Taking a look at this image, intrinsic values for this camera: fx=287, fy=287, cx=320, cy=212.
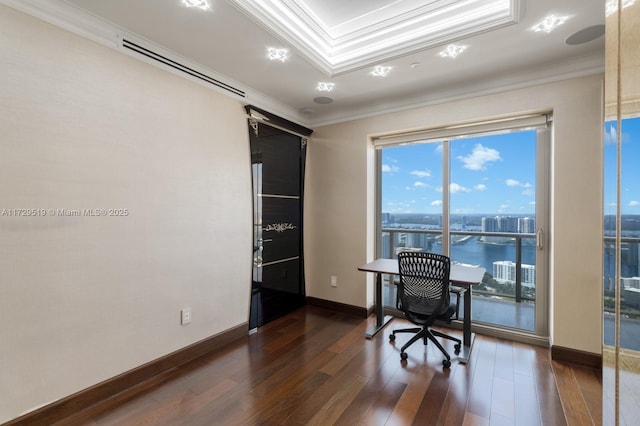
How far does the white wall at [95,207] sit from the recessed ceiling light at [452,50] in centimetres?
216

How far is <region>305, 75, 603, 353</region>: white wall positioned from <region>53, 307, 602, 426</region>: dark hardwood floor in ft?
1.89

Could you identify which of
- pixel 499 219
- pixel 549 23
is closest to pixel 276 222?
pixel 499 219

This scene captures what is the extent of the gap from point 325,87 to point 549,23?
1.93 metres

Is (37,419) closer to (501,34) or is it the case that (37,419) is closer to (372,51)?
(372,51)

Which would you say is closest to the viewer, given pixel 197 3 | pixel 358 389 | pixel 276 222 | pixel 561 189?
pixel 197 3

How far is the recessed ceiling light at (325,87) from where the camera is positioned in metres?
3.08

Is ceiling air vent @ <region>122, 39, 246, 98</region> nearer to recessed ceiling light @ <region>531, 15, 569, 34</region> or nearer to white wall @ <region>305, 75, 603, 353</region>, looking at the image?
white wall @ <region>305, 75, 603, 353</region>

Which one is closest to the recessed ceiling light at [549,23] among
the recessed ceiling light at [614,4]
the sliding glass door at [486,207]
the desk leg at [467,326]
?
the sliding glass door at [486,207]

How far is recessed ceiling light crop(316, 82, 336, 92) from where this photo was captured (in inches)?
121

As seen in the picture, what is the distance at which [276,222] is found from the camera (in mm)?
3672

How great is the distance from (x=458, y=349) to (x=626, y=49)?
2.85m

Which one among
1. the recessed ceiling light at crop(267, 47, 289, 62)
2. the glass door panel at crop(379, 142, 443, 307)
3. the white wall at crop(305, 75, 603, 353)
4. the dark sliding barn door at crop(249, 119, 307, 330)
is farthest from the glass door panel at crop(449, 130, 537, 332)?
the recessed ceiling light at crop(267, 47, 289, 62)

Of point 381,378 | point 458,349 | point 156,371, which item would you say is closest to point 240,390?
point 156,371

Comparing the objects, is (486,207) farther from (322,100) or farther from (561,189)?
(322,100)
